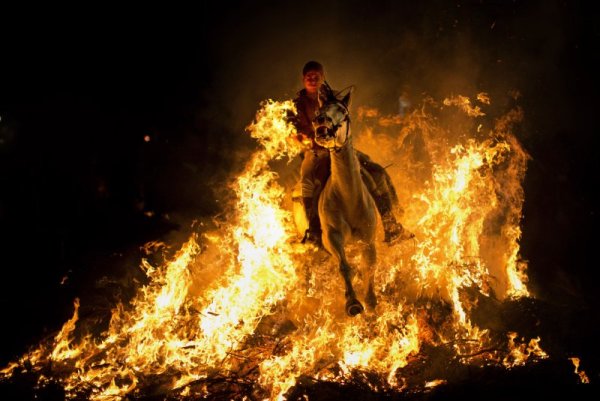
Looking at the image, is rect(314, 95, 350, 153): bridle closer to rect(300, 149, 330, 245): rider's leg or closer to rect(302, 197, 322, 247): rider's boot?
rect(300, 149, 330, 245): rider's leg

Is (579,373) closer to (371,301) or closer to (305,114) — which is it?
(371,301)

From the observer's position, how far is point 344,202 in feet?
21.9

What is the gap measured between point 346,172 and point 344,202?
656 millimetres

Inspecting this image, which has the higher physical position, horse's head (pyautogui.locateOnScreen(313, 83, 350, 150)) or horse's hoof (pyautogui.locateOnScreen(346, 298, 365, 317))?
horse's head (pyautogui.locateOnScreen(313, 83, 350, 150))

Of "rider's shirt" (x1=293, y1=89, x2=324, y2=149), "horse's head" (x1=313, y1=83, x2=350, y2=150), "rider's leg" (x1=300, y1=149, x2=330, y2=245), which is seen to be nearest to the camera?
"horse's head" (x1=313, y1=83, x2=350, y2=150)

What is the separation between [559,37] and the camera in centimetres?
1148

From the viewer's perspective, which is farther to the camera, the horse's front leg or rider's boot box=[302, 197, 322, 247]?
rider's boot box=[302, 197, 322, 247]

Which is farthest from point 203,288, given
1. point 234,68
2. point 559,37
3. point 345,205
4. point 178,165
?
point 559,37

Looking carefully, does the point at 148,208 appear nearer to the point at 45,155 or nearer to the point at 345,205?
the point at 45,155

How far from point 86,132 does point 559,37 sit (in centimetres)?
1396

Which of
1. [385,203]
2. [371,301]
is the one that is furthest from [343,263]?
[385,203]

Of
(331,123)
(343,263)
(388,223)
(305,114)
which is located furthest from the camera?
(305,114)

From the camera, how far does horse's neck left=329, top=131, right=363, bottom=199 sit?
601cm

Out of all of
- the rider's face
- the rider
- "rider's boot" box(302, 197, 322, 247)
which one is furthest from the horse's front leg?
the rider's face
